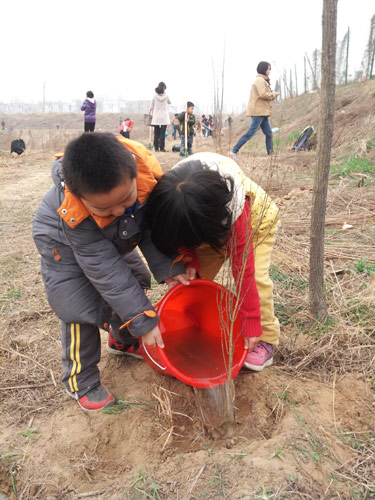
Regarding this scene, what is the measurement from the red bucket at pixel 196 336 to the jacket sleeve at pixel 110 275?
15 cm

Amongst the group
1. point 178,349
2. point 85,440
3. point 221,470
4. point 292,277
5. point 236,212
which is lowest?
point 85,440

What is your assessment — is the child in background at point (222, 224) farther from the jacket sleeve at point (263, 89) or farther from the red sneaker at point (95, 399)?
the jacket sleeve at point (263, 89)

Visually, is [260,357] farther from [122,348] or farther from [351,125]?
[351,125]

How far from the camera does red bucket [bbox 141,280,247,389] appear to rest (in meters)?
1.76

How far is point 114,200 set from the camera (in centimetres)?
135

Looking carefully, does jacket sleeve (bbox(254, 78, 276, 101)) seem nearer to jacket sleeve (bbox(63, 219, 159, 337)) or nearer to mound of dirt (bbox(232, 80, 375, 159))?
mound of dirt (bbox(232, 80, 375, 159))

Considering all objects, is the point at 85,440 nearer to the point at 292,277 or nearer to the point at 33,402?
the point at 33,402

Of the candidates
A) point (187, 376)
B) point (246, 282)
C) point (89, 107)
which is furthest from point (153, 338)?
point (89, 107)

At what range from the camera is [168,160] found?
8852 millimetres

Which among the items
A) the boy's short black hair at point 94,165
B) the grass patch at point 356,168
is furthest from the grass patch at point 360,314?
the grass patch at point 356,168

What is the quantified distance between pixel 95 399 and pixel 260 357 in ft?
2.69

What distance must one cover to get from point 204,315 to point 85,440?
33.8 inches

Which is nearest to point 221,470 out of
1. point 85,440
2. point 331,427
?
point 331,427

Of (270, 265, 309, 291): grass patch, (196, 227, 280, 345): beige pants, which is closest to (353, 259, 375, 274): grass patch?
(270, 265, 309, 291): grass patch
